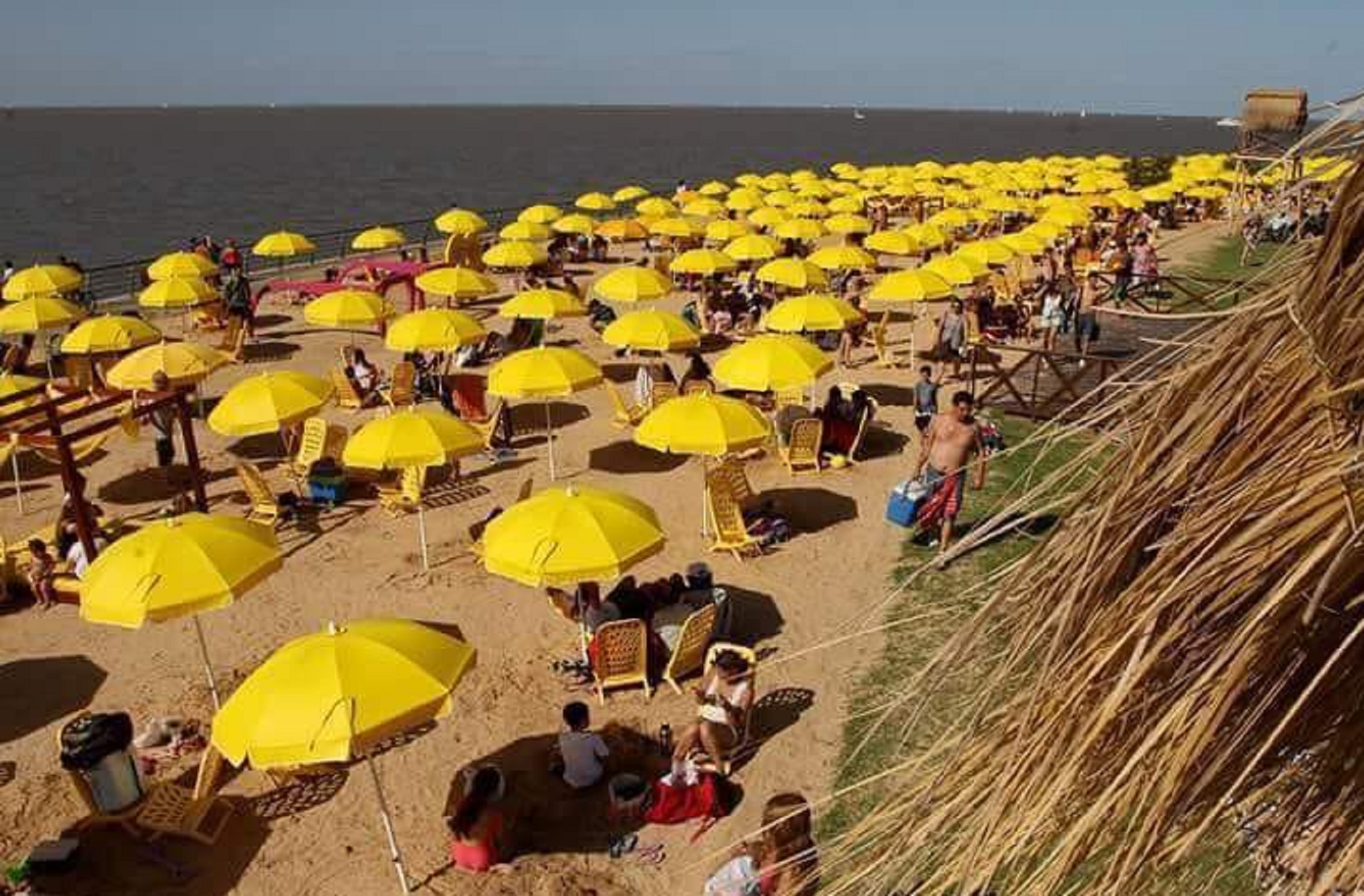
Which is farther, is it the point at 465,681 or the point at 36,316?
the point at 36,316

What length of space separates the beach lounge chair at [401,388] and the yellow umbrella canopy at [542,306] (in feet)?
6.93

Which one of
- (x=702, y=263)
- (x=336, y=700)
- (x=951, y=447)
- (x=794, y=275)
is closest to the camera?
(x=336, y=700)

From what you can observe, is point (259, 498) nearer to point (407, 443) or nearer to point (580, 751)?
point (407, 443)

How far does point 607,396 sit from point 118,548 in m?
9.86

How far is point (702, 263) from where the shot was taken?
20.9 m

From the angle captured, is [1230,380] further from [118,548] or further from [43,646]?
[43,646]

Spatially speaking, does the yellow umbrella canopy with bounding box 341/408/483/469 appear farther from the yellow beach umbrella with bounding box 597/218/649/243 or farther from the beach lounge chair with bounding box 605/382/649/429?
the yellow beach umbrella with bounding box 597/218/649/243

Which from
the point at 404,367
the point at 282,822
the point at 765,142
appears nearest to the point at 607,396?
the point at 404,367

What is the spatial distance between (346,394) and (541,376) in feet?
17.7

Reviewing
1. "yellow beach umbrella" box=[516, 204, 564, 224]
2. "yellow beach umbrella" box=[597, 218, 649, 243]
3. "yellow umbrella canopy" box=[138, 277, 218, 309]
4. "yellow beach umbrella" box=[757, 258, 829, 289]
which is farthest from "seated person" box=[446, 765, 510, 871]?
"yellow beach umbrella" box=[597, 218, 649, 243]

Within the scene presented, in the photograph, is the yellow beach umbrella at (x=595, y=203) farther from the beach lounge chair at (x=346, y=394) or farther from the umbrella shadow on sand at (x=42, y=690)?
the umbrella shadow on sand at (x=42, y=690)

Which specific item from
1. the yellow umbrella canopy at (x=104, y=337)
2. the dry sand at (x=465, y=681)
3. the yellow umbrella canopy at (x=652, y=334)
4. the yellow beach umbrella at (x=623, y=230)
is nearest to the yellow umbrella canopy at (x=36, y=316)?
the yellow umbrella canopy at (x=104, y=337)

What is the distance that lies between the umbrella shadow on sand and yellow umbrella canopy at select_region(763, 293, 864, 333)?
9781 millimetres

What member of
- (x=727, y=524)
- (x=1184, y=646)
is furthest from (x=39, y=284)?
(x=1184, y=646)
